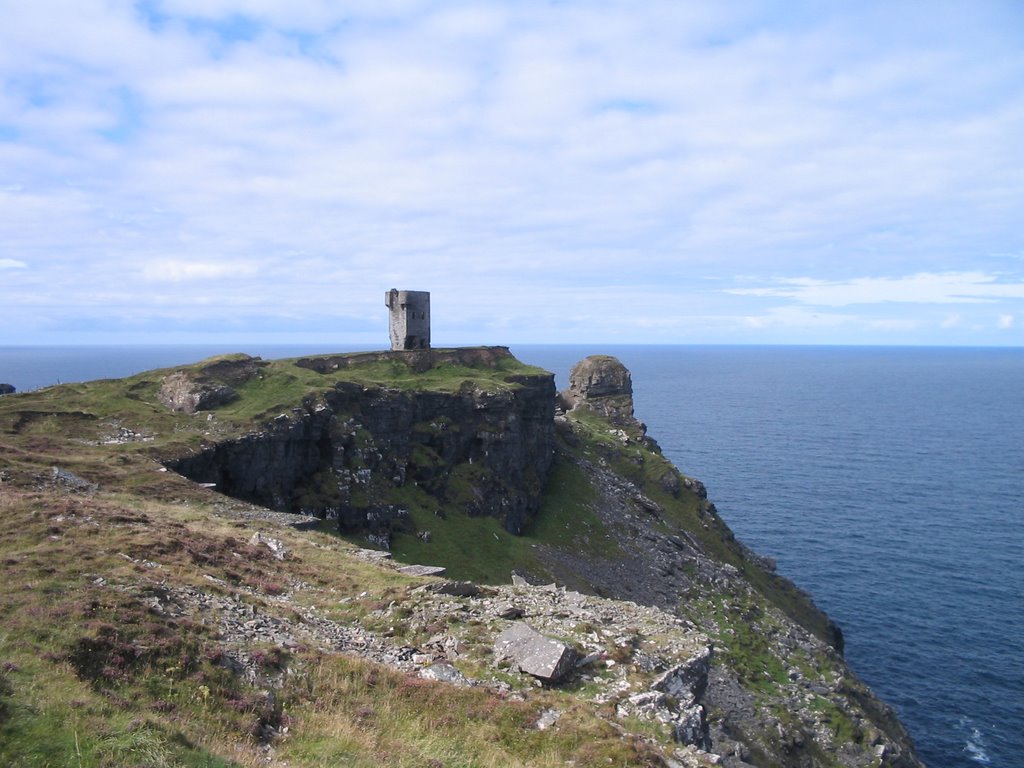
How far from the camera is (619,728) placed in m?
21.0

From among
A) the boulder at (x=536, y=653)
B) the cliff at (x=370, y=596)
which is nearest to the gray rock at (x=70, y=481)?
the cliff at (x=370, y=596)

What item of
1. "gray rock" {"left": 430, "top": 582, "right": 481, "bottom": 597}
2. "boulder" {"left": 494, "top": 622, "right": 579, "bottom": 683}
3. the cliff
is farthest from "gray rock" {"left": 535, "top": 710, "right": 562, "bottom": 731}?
"gray rock" {"left": 430, "top": 582, "right": 481, "bottom": 597}

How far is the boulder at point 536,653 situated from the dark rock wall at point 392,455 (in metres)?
33.4

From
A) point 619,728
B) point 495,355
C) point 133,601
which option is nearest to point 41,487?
point 133,601

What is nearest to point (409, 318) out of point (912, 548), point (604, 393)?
point (604, 393)

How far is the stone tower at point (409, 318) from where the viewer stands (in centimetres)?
8444

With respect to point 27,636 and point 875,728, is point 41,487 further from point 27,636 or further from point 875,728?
point 875,728

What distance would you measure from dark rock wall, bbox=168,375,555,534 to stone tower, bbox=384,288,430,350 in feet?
38.5

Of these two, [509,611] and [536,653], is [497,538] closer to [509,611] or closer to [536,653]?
[509,611]

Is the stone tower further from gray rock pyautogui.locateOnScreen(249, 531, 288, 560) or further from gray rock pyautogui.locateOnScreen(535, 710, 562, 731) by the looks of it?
gray rock pyautogui.locateOnScreen(535, 710, 562, 731)

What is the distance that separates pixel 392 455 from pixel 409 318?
2146 centimetres

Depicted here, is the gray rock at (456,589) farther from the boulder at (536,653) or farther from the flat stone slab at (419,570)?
the boulder at (536,653)

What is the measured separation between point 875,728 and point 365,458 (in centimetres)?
4580

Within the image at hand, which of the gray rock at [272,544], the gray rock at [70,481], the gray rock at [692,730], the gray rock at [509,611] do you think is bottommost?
the gray rock at [692,730]
